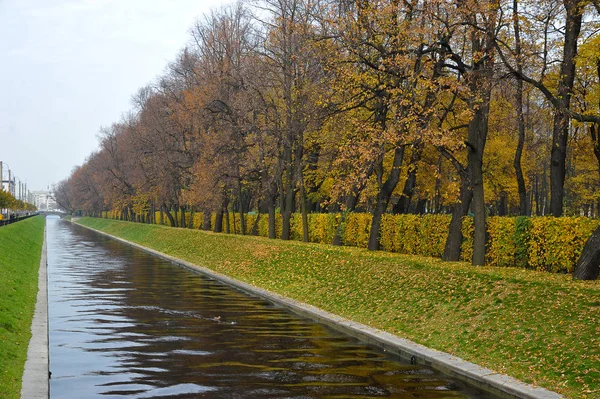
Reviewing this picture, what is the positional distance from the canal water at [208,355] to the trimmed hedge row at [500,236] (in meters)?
7.91

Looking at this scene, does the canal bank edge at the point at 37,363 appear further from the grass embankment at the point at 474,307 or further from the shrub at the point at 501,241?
the shrub at the point at 501,241

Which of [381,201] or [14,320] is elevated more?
[381,201]

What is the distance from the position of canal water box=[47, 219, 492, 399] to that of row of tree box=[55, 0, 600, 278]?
21.4 feet

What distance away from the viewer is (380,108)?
28.7 m

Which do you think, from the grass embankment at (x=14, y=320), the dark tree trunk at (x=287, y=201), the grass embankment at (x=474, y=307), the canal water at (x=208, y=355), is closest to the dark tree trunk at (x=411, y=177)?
the grass embankment at (x=474, y=307)

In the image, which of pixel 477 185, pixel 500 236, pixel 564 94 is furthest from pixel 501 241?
pixel 564 94

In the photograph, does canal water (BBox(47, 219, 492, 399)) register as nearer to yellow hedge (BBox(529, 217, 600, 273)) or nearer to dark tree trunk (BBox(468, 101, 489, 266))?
dark tree trunk (BBox(468, 101, 489, 266))

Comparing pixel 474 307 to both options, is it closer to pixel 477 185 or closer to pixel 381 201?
pixel 477 185

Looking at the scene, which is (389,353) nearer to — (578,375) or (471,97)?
Result: (578,375)

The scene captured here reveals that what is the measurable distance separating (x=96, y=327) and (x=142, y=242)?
149 feet

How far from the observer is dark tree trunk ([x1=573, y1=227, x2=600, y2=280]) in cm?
1695

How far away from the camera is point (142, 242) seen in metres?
61.3

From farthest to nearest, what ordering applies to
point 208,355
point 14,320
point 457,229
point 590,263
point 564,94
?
point 457,229
point 564,94
point 590,263
point 14,320
point 208,355

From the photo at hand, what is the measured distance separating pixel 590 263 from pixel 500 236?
733 centimetres
